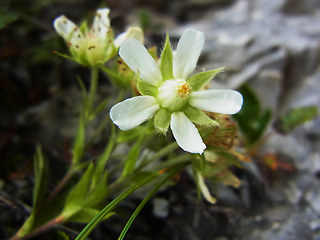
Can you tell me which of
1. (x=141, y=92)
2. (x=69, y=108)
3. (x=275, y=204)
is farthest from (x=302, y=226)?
(x=69, y=108)

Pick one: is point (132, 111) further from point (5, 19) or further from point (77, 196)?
point (5, 19)

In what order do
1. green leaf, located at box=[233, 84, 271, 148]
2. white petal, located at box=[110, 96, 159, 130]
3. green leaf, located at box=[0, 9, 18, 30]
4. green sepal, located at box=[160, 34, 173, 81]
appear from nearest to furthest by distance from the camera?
white petal, located at box=[110, 96, 159, 130]
green sepal, located at box=[160, 34, 173, 81]
green leaf, located at box=[0, 9, 18, 30]
green leaf, located at box=[233, 84, 271, 148]

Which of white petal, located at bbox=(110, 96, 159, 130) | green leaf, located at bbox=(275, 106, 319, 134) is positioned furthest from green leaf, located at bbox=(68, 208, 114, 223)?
green leaf, located at bbox=(275, 106, 319, 134)

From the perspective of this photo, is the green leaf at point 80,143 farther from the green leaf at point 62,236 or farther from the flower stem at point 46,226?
the green leaf at point 62,236

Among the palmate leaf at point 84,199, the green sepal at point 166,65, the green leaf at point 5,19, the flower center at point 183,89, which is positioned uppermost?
the green leaf at point 5,19

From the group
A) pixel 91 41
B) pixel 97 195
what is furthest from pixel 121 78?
pixel 97 195

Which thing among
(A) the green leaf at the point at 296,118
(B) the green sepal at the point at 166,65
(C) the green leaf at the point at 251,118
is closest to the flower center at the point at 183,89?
(B) the green sepal at the point at 166,65

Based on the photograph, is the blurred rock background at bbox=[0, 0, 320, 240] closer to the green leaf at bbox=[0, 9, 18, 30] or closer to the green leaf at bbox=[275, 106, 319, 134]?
the green leaf at bbox=[0, 9, 18, 30]

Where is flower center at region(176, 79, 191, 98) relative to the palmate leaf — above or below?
above
